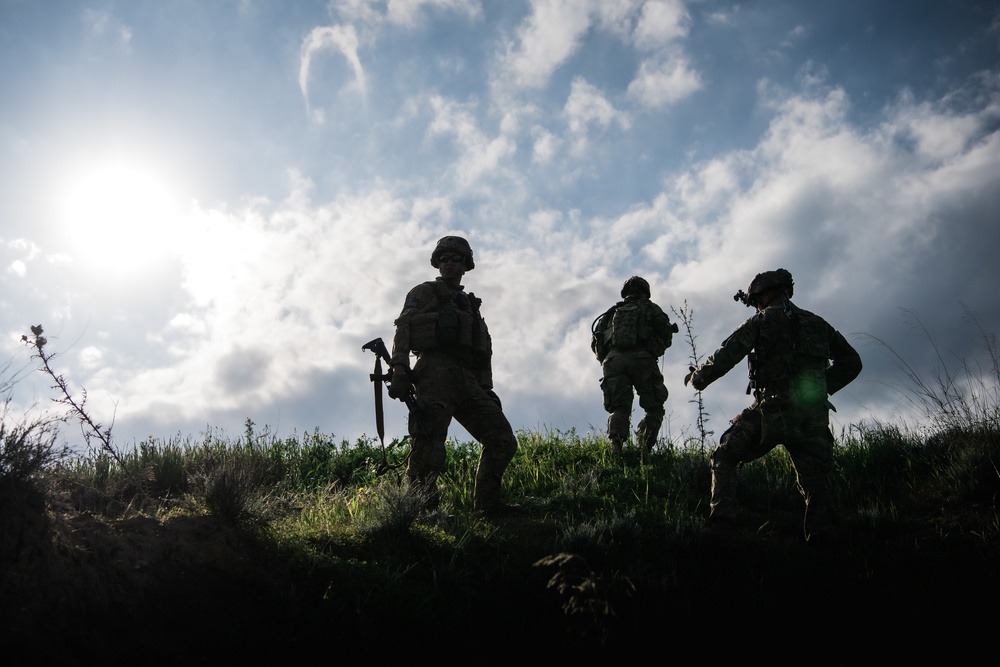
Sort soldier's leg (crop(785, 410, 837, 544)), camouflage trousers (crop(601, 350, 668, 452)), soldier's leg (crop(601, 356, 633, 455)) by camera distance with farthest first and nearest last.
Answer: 1. camouflage trousers (crop(601, 350, 668, 452))
2. soldier's leg (crop(601, 356, 633, 455))
3. soldier's leg (crop(785, 410, 837, 544))

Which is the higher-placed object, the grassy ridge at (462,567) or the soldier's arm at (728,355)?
the soldier's arm at (728,355)

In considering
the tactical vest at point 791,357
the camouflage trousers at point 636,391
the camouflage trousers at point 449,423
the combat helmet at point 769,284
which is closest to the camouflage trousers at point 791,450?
the tactical vest at point 791,357

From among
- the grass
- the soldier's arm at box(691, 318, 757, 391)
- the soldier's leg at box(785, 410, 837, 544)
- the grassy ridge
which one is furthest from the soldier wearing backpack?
the soldier's leg at box(785, 410, 837, 544)

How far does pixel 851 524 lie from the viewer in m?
6.50

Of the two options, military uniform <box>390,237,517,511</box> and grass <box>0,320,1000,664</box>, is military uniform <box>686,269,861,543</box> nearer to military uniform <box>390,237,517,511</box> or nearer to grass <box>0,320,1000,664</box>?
grass <box>0,320,1000,664</box>

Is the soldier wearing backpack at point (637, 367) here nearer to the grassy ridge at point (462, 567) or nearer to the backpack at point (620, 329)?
the backpack at point (620, 329)

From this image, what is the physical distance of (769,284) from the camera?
267 inches

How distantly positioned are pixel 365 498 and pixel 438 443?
37.7 inches

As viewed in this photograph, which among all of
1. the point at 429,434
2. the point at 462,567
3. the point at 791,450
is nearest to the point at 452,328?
the point at 429,434

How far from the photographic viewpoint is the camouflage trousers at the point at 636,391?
10.3 meters

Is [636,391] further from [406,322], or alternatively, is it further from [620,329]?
[406,322]

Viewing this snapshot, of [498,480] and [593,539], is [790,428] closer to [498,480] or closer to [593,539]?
[593,539]

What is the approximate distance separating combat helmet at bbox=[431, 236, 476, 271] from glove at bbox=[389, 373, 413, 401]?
1.42m

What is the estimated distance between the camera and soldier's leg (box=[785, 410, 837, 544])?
617cm
